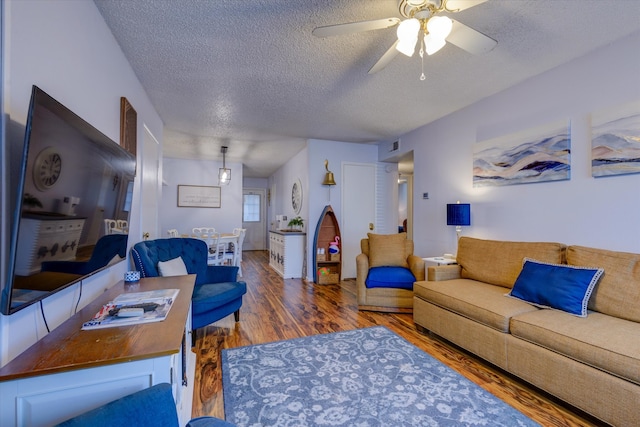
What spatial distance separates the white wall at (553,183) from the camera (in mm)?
2135

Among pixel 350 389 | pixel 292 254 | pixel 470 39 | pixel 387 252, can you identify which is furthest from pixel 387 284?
pixel 470 39

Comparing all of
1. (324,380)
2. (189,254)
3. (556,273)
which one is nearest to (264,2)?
Result: (189,254)

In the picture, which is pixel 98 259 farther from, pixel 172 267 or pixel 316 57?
pixel 316 57

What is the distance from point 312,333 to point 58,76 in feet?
8.51

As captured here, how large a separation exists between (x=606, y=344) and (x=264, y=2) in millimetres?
2805

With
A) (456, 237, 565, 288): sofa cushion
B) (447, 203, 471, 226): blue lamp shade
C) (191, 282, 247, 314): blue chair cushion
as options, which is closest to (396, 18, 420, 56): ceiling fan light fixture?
(456, 237, 565, 288): sofa cushion

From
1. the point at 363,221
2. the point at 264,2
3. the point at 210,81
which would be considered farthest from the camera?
the point at 363,221

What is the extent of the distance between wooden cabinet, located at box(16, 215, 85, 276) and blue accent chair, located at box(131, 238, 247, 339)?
1290mm

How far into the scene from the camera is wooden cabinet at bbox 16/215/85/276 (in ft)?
2.96

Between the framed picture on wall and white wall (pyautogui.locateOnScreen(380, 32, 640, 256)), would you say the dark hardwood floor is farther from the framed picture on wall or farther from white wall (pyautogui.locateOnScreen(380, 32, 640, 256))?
the framed picture on wall

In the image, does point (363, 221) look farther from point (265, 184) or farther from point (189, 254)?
point (265, 184)

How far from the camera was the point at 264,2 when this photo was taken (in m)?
1.75

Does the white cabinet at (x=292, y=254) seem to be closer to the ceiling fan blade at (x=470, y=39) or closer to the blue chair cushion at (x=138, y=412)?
the ceiling fan blade at (x=470, y=39)

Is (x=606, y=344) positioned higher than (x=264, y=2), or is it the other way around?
(x=264, y=2)
